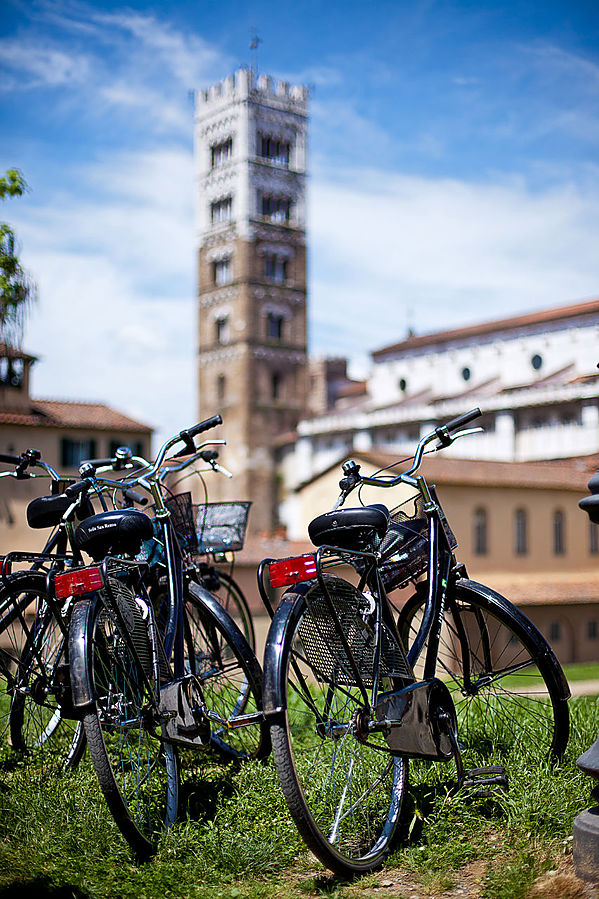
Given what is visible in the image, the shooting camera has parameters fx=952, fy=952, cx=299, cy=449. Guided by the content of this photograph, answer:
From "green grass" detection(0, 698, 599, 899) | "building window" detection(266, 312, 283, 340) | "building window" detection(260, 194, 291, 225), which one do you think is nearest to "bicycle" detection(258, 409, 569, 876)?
"green grass" detection(0, 698, 599, 899)

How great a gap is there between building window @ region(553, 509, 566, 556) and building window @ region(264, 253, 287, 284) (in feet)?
142

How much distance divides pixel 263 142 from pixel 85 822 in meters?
77.8

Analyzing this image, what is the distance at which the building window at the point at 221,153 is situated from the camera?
77.3 metres

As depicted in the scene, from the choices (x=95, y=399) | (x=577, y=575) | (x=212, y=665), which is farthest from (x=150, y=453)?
(x=212, y=665)

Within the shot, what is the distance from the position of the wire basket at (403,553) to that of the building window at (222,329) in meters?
70.8

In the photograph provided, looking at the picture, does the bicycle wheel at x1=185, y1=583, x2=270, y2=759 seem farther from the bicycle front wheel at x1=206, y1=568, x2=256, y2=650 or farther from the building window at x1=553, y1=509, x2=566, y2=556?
the building window at x1=553, y1=509, x2=566, y2=556

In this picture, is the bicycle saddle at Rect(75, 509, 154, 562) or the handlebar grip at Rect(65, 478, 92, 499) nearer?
the bicycle saddle at Rect(75, 509, 154, 562)

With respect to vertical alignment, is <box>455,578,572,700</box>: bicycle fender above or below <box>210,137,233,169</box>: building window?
below

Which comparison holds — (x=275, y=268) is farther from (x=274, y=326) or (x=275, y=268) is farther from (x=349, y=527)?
(x=349, y=527)

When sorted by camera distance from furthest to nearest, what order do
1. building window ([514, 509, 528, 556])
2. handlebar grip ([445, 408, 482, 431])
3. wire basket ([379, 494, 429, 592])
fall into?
building window ([514, 509, 528, 556]), handlebar grip ([445, 408, 482, 431]), wire basket ([379, 494, 429, 592])

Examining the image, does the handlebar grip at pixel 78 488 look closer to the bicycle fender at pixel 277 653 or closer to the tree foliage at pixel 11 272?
the bicycle fender at pixel 277 653

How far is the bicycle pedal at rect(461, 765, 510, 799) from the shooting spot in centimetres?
366

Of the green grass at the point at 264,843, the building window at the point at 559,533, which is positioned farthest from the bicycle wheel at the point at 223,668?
the building window at the point at 559,533

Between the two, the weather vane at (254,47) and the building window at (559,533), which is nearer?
the building window at (559,533)
